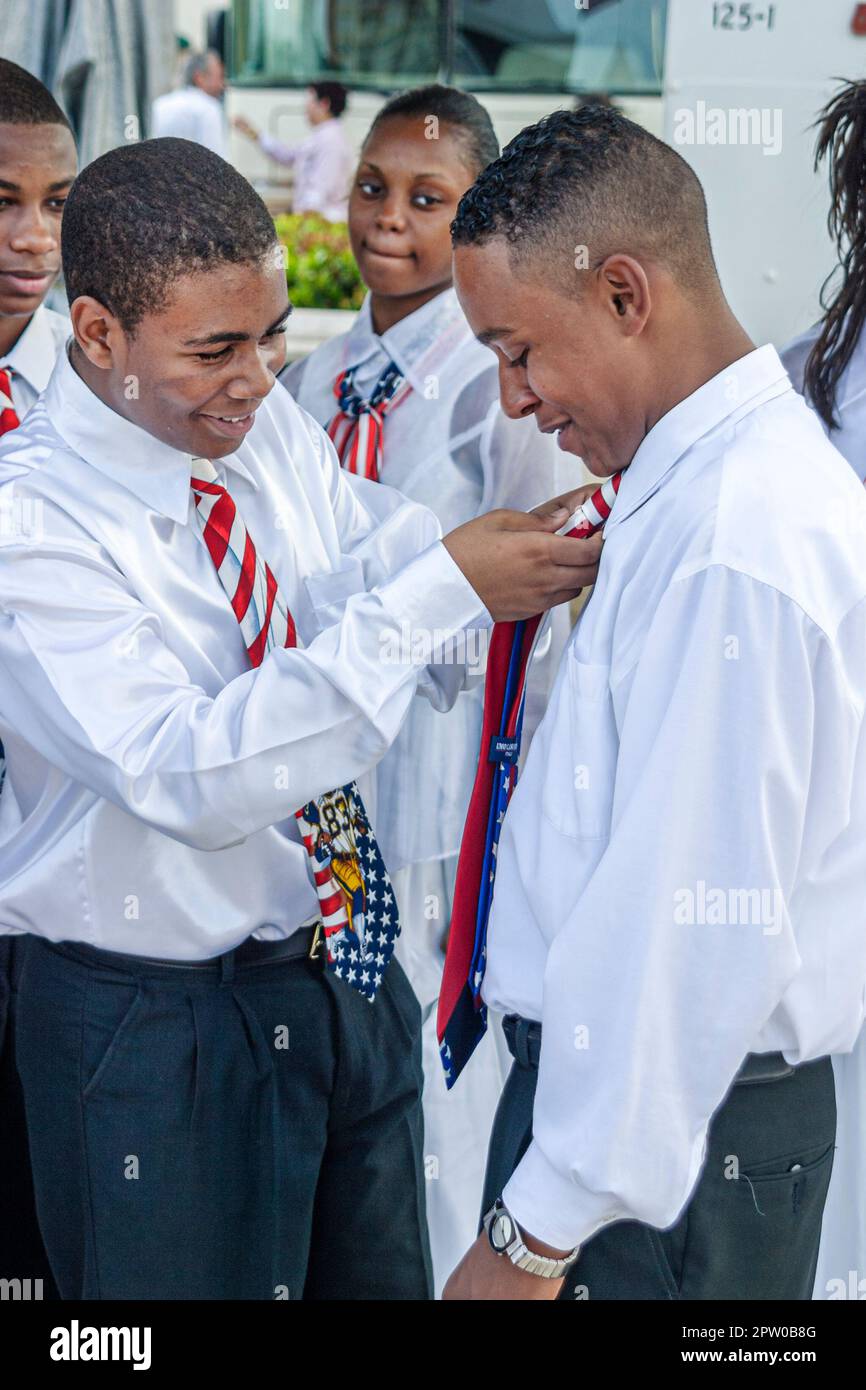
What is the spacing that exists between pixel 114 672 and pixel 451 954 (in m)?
0.57

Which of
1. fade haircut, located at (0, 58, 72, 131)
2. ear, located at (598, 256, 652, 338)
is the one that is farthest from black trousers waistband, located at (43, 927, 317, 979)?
fade haircut, located at (0, 58, 72, 131)

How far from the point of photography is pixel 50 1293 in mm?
2500

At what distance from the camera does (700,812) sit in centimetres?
141

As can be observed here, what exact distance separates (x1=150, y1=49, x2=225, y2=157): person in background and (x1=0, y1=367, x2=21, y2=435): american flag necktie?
680 cm

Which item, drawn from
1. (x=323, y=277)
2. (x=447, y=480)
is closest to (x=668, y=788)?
(x=447, y=480)

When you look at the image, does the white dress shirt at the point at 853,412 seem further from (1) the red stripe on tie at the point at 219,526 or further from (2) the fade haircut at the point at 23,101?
(2) the fade haircut at the point at 23,101

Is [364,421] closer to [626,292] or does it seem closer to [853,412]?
[853,412]

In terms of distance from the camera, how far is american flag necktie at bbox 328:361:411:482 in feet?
9.28

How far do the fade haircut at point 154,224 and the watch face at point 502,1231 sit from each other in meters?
1.11

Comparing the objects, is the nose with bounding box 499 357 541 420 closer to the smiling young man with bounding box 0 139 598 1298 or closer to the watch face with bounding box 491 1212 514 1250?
the smiling young man with bounding box 0 139 598 1298

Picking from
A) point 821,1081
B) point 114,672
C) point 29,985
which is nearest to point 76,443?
point 114,672

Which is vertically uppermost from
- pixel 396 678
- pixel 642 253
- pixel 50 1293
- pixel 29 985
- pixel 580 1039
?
pixel 642 253
